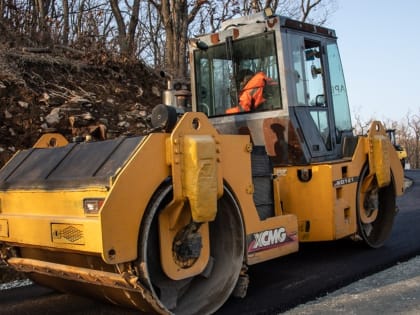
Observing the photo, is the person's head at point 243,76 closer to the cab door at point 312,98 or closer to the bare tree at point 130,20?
the cab door at point 312,98

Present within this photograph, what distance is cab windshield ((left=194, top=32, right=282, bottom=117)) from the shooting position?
5.85 meters

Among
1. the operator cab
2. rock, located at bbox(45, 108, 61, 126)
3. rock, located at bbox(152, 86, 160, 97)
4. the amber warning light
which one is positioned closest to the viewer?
the amber warning light

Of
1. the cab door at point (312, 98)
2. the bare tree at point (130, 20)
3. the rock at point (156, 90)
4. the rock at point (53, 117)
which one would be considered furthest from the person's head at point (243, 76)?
the bare tree at point (130, 20)

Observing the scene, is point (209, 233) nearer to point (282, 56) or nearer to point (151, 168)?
point (151, 168)

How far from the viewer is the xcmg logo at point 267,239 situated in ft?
14.7

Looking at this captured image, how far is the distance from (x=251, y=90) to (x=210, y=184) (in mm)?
2396

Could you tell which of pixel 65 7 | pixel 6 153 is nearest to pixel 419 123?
pixel 65 7

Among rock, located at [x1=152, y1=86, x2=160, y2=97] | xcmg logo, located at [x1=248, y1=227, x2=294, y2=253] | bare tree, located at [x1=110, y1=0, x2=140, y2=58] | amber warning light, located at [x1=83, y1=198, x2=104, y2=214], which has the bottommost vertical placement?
xcmg logo, located at [x1=248, y1=227, x2=294, y2=253]

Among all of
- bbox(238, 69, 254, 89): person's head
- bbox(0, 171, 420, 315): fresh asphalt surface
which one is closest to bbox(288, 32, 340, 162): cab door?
bbox(238, 69, 254, 89): person's head

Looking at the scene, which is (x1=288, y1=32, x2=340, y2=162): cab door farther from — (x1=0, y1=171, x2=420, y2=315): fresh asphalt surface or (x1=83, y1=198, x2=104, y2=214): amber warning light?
(x1=83, y1=198, x2=104, y2=214): amber warning light

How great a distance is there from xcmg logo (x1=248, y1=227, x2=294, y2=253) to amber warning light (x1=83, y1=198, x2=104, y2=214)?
1460mm

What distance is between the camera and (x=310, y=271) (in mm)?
5680

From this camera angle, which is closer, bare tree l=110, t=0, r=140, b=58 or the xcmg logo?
the xcmg logo

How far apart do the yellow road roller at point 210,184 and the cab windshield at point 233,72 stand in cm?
1
